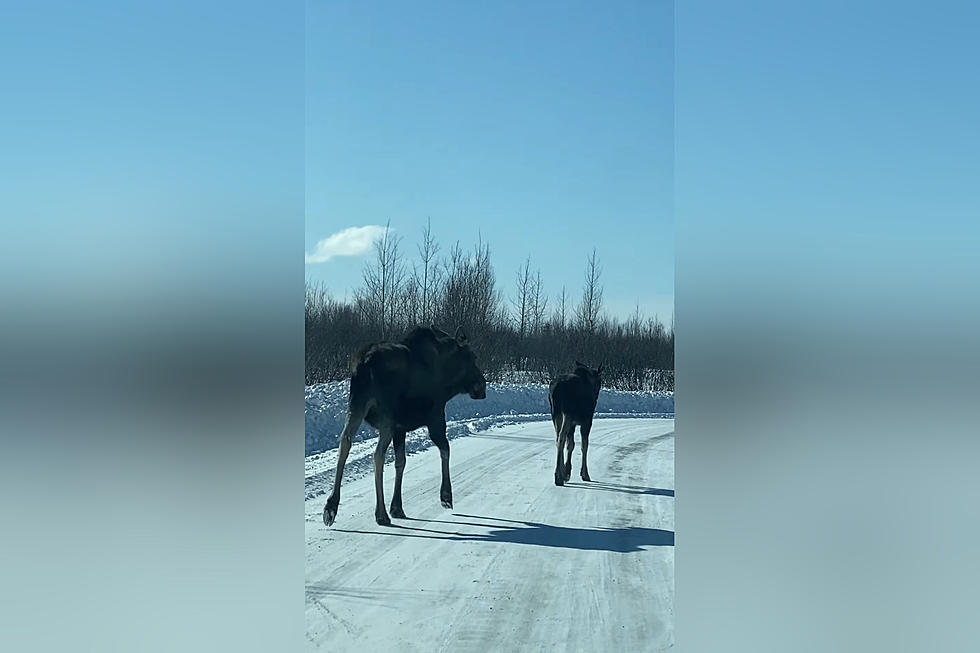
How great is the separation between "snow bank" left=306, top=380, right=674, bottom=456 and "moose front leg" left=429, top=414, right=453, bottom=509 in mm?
572

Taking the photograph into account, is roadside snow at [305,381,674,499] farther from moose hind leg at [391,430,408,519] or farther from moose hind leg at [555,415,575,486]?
moose hind leg at [555,415,575,486]

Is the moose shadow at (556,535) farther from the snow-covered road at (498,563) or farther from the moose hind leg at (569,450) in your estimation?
the moose hind leg at (569,450)

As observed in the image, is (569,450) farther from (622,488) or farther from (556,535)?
(556,535)

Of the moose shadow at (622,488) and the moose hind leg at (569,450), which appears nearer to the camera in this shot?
the moose shadow at (622,488)

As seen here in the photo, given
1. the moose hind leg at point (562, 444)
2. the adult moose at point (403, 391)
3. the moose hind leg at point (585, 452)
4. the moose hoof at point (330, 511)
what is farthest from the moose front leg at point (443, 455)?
the moose hind leg at point (585, 452)

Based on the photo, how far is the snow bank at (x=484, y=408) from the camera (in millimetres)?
7391

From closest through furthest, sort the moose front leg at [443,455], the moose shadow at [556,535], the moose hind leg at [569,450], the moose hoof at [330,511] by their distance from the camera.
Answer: the moose shadow at [556,535], the moose hoof at [330,511], the moose front leg at [443,455], the moose hind leg at [569,450]

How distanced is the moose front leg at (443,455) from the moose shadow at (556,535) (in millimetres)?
327

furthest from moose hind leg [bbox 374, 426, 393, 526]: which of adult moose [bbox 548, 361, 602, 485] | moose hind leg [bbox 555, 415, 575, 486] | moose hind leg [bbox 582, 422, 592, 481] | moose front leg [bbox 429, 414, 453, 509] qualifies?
moose hind leg [bbox 582, 422, 592, 481]

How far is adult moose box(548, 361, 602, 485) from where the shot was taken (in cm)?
700
